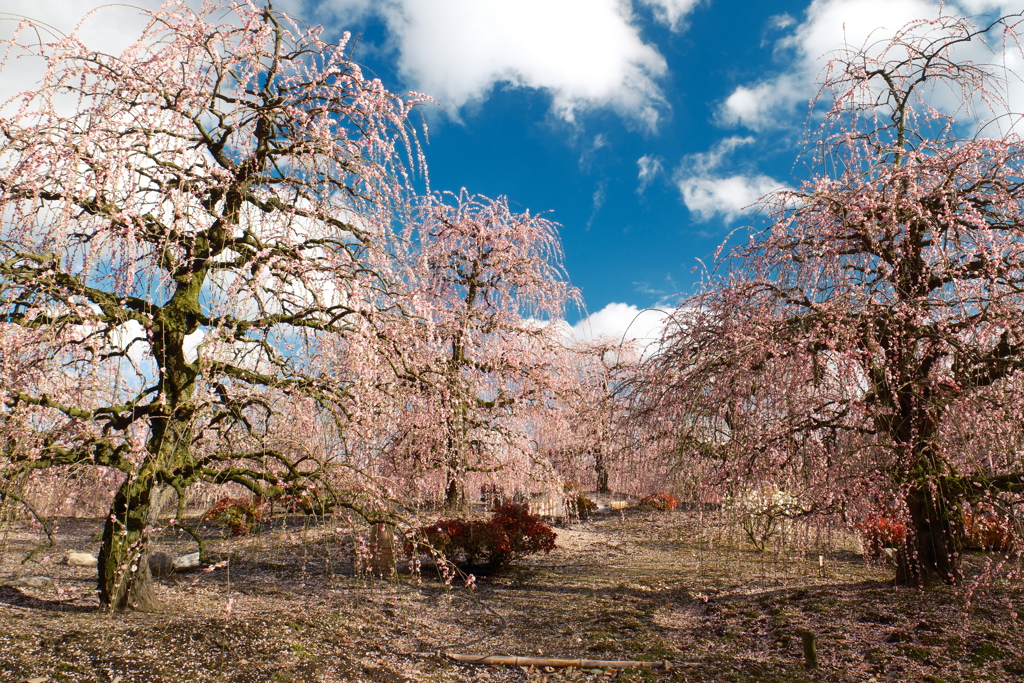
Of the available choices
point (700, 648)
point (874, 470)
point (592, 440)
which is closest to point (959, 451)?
point (874, 470)

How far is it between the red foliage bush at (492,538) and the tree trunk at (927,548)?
5248 millimetres

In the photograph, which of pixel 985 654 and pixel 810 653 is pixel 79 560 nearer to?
pixel 810 653

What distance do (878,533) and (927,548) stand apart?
1086mm

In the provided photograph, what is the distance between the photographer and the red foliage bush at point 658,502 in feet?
62.4

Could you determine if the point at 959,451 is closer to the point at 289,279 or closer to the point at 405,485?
the point at 405,485

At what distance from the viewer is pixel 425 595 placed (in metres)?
8.66

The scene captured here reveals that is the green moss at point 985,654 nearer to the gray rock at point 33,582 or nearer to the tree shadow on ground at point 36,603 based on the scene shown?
the tree shadow on ground at point 36,603

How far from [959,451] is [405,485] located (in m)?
6.22

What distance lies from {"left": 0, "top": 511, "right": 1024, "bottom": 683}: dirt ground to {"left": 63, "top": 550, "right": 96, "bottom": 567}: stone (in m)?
0.72

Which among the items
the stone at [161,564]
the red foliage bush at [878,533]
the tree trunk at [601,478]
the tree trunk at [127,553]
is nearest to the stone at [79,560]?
the stone at [161,564]

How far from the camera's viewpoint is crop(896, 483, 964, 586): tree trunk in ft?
23.0

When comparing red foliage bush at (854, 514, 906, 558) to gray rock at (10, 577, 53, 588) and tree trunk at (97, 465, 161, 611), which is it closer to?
tree trunk at (97, 465, 161, 611)

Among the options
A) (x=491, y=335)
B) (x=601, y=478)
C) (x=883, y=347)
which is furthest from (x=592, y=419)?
(x=601, y=478)

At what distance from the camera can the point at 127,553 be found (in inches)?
228
